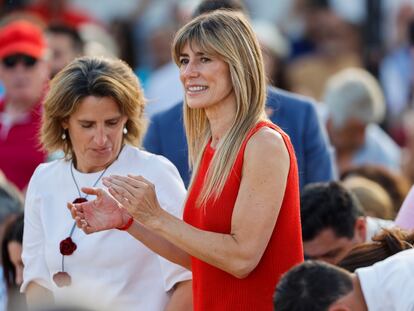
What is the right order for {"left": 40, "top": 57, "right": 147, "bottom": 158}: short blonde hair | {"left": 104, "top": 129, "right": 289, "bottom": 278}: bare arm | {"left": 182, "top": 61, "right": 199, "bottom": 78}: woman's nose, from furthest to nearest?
{"left": 40, "top": 57, "right": 147, "bottom": 158}: short blonde hair, {"left": 182, "top": 61, "right": 199, "bottom": 78}: woman's nose, {"left": 104, "top": 129, "right": 289, "bottom": 278}: bare arm

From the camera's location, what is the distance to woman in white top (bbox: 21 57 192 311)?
4926mm

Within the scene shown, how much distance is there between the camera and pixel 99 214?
15.1 ft

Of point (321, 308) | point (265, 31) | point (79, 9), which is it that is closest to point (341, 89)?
point (265, 31)

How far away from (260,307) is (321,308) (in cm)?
61

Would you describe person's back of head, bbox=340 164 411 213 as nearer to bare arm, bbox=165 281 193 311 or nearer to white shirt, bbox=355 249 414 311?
bare arm, bbox=165 281 193 311

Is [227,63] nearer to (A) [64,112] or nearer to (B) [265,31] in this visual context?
(A) [64,112]

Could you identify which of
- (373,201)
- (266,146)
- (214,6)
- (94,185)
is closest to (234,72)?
(266,146)

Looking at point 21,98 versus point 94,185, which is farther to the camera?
point 21,98

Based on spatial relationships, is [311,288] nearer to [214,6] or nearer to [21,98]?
[214,6]

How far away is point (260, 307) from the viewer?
454 centimetres

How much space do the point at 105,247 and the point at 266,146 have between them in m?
0.81

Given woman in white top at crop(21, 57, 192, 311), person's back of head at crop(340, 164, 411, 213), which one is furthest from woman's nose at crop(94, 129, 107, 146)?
person's back of head at crop(340, 164, 411, 213)

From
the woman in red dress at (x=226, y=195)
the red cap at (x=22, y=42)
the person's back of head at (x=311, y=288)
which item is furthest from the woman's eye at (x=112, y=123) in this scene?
the red cap at (x=22, y=42)

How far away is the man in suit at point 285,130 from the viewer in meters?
6.27
